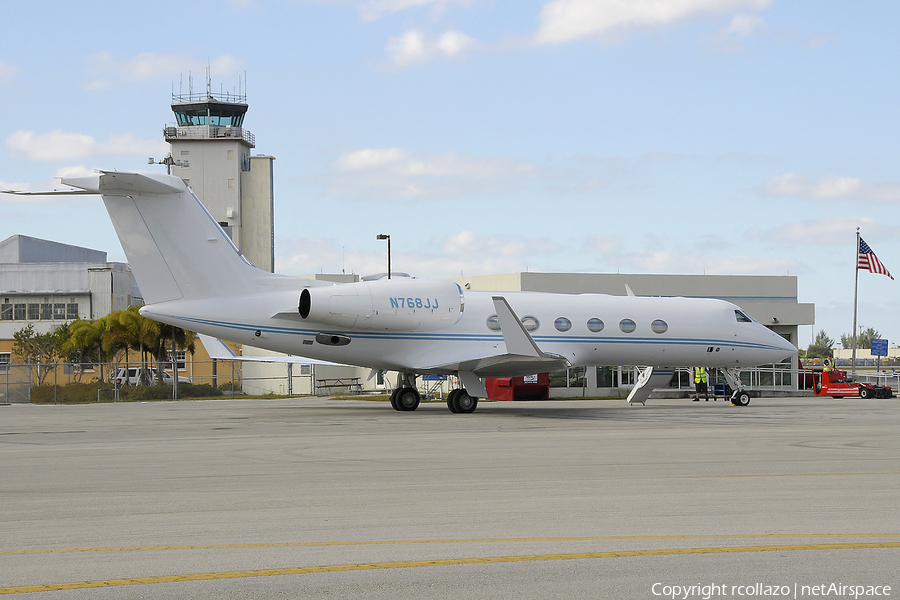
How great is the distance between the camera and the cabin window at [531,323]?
81.7 feet

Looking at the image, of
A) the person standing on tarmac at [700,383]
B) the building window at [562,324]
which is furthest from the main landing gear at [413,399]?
the person standing on tarmac at [700,383]

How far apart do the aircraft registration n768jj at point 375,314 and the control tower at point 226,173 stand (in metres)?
48.4

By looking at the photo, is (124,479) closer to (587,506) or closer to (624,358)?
(587,506)

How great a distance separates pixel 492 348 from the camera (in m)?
24.7

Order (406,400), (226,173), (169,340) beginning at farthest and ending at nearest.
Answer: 1. (226,173)
2. (169,340)
3. (406,400)

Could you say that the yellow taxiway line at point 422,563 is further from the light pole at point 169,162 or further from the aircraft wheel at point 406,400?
the light pole at point 169,162

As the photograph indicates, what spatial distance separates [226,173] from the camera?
71750mm

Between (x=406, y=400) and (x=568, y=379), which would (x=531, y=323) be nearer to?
(x=406, y=400)

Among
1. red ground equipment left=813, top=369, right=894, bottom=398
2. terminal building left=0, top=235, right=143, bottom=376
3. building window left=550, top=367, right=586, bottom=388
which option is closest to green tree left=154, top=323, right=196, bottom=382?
building window left=550, top=367, right=586, bottom=388

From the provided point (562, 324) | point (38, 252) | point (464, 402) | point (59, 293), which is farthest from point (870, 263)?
point (38, 252)

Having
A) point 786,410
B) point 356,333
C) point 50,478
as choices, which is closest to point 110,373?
point 356,333

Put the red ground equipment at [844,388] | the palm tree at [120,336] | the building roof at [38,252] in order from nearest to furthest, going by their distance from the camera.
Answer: the red ground equipment at [844,388] < the palm tree at [120,336] < the building roof at [38,252]

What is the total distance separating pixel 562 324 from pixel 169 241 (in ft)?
35.0

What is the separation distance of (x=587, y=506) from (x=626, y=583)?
9.46ft
